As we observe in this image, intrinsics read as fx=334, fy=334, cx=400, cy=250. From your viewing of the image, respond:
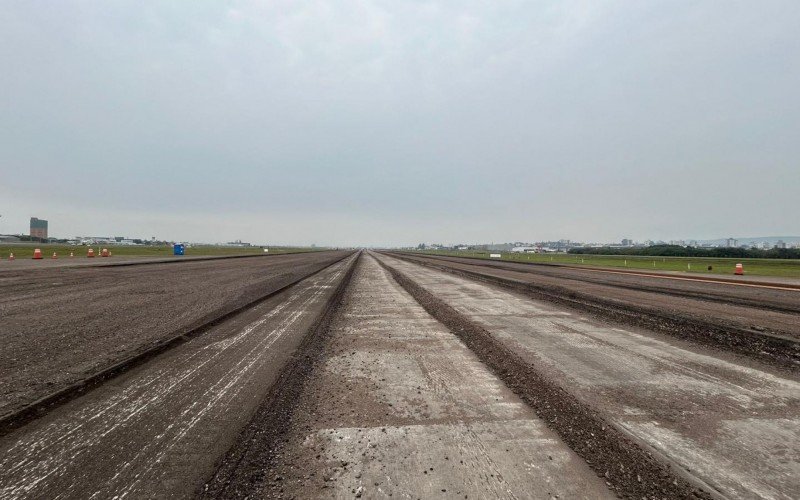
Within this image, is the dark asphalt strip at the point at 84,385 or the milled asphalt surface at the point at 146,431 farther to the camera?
the dark asphalt strip at the point at 84,385

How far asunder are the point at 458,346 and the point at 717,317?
628cm

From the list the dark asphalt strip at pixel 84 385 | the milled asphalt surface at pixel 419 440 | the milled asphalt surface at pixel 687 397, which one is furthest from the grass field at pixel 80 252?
the milled asphalt surface at pixel 687 397

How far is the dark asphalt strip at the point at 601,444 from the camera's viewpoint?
80.6 inches

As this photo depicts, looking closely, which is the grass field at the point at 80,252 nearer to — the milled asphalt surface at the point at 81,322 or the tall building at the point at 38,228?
the milled asphalt surface at the point at 81,322

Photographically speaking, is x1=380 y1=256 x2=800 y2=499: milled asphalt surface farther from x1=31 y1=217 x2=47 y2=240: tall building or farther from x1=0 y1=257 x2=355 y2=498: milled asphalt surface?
x1=31 y1=217 x2=47 y2=240: tall building

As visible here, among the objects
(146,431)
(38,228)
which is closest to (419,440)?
(146,431)

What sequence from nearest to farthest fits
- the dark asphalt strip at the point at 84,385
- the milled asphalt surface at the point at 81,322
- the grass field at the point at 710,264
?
the dark asphalt strip at the point at 84,385, the milled asphalt surface at the point at 81,322, the grass field at the point at 710,264

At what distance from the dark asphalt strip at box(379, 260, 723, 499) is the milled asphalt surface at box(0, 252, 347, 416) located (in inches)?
190

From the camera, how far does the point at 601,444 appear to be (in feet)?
8.27

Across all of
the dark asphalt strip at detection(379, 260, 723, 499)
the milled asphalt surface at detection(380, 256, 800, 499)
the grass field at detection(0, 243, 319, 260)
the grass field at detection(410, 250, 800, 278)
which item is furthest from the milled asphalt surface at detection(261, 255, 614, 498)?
the grass field at detection(0, 243, 319, 260)

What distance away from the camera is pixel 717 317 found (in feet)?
23.5

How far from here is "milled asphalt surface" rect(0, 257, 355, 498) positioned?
206 cm

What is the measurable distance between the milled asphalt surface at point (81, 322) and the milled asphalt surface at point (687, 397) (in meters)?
5.52

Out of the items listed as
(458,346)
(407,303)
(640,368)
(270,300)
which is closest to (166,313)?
(270,300)
